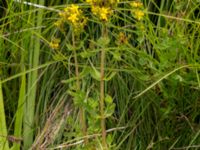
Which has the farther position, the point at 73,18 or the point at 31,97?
the point at 31,97

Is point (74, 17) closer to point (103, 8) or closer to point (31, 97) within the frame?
point (103, 8)

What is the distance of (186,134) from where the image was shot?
1530 mm

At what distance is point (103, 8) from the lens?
1124 millimetres

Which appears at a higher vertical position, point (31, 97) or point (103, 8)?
point (103, 8)

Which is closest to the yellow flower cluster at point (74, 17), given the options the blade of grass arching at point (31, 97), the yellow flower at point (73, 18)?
the yellow flower at point (73, 18)

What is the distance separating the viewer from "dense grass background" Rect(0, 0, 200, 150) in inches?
57.7

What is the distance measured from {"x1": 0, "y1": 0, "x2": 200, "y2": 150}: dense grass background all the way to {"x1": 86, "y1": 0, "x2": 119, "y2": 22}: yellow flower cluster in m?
0.20

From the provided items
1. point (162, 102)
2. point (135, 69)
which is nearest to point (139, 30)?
point (135, 69)

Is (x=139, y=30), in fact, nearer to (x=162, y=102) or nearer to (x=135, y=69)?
(x=135, y=69)

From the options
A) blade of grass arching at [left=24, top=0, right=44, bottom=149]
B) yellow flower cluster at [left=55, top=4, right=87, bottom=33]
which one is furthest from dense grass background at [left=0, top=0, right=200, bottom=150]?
yellow flower cluster at [left=55, top=4, right=87, bottom=33]

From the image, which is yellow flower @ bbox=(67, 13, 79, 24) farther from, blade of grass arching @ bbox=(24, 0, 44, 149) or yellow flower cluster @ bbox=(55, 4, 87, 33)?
blade of grass arching @ bbox=(24, 0, 44, 149)

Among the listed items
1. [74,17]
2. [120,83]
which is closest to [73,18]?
[74,17]

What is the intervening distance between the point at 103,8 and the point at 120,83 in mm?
531

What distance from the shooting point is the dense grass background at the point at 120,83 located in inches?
57.7
